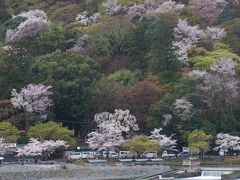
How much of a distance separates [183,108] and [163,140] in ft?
9.31

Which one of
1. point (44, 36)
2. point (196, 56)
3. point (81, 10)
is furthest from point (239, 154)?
point (81, 10)

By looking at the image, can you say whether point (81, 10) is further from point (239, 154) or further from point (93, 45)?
point (239, 154)

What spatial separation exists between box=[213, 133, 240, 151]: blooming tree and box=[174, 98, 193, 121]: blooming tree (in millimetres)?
2656

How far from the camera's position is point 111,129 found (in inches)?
1954

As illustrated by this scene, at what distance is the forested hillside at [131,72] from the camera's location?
167 ft

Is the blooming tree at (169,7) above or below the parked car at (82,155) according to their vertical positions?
above

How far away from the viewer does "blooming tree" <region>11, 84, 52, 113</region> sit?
5166cm

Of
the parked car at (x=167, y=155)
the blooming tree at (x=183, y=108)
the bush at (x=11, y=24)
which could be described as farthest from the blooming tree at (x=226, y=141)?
the bush at (x=11, y=24)

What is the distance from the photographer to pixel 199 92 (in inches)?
2026

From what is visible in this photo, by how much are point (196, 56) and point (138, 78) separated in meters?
6.58

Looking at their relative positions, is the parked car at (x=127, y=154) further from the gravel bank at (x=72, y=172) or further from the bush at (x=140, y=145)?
the gravel bank at (x=72, y=172)

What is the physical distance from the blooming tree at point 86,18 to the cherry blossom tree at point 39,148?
27.9 meters

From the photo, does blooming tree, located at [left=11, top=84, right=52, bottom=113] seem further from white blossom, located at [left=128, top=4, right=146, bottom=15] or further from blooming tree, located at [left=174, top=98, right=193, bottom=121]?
white blossom, located at [left=128, top=4, right=146, bottom=15]

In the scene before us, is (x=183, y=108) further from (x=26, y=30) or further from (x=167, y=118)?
(x=26, y=30)
